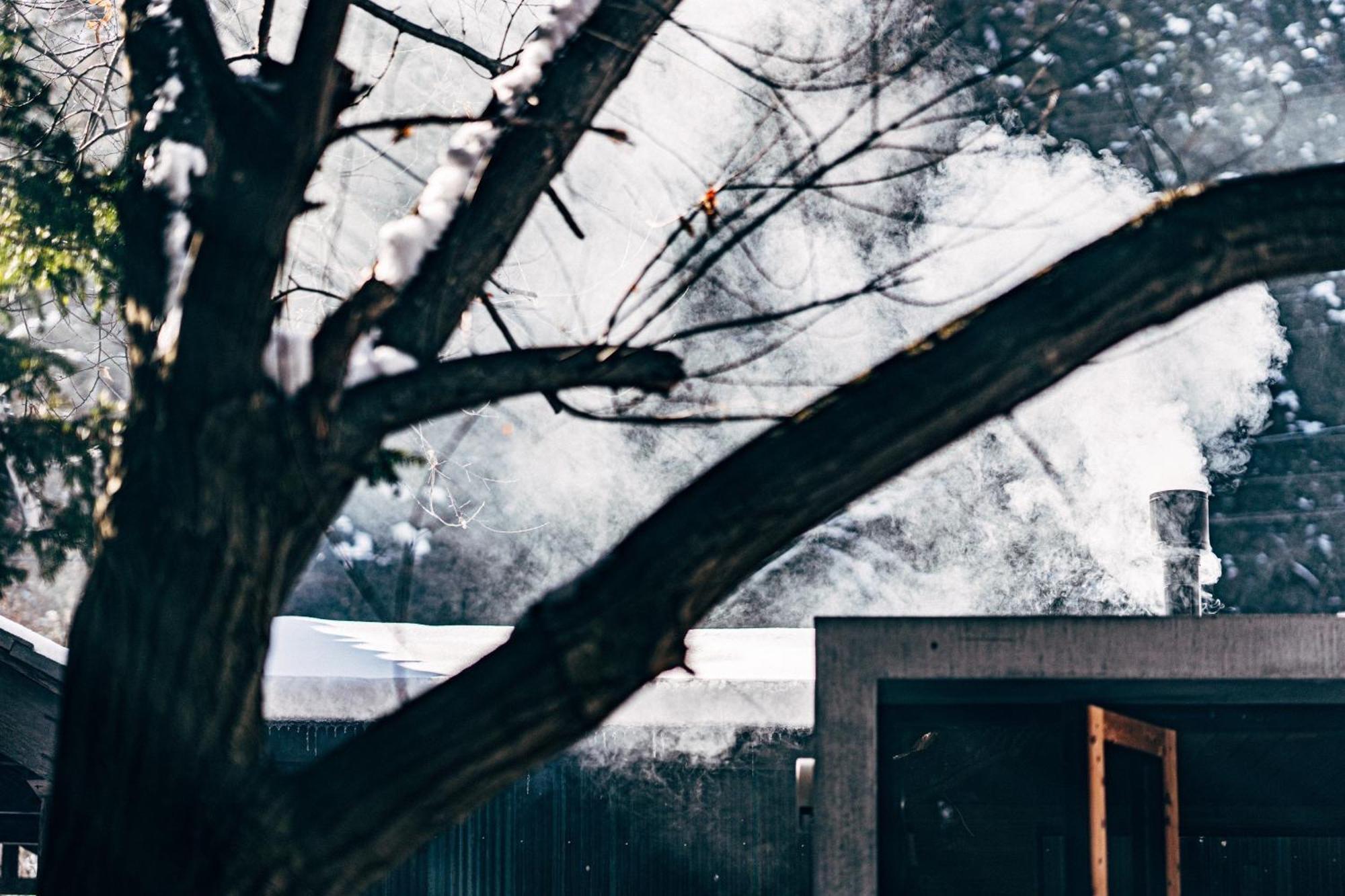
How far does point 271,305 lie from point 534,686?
3.32ft

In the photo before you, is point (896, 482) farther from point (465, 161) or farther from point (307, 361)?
point (307, 361)

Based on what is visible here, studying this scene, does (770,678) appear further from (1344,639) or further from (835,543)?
(835,543)

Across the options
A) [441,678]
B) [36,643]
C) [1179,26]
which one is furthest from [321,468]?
[1179,26]

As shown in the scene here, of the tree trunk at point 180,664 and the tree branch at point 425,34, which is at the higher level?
the tree branch at point 425,34

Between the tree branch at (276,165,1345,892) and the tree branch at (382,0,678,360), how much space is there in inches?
35.1

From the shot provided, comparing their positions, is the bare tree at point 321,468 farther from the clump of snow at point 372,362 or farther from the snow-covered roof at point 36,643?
the snow-covered roof at point 36,643

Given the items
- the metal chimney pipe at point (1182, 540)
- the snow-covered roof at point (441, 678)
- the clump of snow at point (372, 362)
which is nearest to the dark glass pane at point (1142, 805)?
the metal chimney pipe at point (1182, 540)

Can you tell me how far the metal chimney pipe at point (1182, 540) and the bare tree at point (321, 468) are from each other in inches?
176

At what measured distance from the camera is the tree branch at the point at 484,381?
2861 mm

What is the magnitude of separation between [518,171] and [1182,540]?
4884mm

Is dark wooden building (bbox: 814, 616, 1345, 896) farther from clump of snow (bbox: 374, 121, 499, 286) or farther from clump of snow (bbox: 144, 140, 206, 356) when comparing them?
clump of snow (bbox: 144, 140, 206, 356)

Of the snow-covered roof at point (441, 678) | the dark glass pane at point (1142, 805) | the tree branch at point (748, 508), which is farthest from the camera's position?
the snow-covered roof at point (441, 678)

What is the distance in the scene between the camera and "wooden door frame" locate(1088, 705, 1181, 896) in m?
4.50

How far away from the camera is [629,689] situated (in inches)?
101
